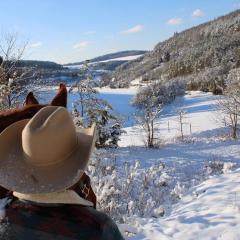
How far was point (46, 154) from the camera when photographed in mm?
1635

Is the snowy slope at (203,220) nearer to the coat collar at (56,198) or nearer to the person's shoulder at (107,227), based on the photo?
the person's shoulder at (107,227)

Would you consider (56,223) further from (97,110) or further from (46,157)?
(97,110)

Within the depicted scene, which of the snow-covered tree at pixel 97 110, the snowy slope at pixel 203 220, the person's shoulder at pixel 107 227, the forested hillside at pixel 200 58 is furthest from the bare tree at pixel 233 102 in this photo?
the forested hillside at pixel 200 58

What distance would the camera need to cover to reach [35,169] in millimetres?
1641

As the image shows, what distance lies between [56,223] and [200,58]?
117894 millimetres

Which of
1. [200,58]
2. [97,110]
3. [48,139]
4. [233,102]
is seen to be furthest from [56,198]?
[200,58]

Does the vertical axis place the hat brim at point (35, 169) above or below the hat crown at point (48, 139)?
below

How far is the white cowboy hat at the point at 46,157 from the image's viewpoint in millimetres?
1622

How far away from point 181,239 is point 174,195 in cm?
395

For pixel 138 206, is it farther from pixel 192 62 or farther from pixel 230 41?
pixel 230 41

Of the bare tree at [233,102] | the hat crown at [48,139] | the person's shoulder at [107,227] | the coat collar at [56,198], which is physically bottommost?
the bare tree at [233,102]

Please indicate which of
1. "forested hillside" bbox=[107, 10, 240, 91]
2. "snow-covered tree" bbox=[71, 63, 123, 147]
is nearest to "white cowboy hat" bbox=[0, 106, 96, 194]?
"snow-covered tree" bbox=[71, 63, 123, 147]

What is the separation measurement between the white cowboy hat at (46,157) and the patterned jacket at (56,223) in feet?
0.33

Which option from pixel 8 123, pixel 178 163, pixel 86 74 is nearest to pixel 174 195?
pixel 8 123
